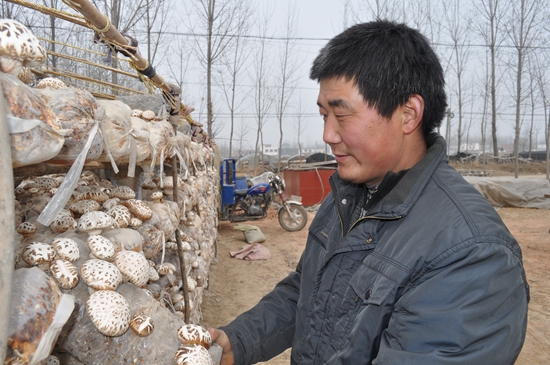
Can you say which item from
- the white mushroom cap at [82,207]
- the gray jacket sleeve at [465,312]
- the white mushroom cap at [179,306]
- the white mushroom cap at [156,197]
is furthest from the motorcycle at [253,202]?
the gray jacket sleeve at [465,312]

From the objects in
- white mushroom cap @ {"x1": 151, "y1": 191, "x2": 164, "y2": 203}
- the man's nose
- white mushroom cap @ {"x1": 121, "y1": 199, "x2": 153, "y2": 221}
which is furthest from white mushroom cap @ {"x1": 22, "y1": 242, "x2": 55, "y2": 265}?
white mushroom cap @ {"x1": 151, "y1": 191, "x2": 164, "y2": 203}

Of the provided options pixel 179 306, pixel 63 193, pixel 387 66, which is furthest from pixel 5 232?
pixel 179 306

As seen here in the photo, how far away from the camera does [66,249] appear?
120 cm

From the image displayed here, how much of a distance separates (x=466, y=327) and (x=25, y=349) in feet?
3.54

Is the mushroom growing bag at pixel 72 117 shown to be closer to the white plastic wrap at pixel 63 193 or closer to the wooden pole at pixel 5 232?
the white plastic wrap at pixel 63 193

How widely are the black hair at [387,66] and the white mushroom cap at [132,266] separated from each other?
1036 millimetres

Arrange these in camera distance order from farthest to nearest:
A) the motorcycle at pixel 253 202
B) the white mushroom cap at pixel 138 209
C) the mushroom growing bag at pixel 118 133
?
the motorcycle at pixel 253 202
the white mushroom cap at pixel 138 209
the mushroom growing bag at pixel 118 133

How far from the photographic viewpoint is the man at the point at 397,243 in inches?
40.3

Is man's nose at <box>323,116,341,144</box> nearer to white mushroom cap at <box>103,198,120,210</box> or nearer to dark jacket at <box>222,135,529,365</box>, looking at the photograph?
dark jacket at <box>222,135,529,365</box>

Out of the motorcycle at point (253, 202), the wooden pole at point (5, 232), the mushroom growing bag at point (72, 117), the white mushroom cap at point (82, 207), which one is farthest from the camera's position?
the motorcycle at point (253, 202)

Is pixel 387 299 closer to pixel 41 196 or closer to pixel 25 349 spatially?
pixel 25 349

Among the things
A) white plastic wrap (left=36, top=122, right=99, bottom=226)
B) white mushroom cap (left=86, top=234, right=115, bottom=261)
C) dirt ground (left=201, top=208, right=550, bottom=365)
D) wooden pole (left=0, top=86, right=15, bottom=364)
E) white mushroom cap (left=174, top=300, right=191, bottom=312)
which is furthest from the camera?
dirt ground (left=201, top=208, right=550, bottom=365)

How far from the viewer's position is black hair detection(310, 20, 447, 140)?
1.32 metres

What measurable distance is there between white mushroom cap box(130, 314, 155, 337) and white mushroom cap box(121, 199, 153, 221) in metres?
0.79
